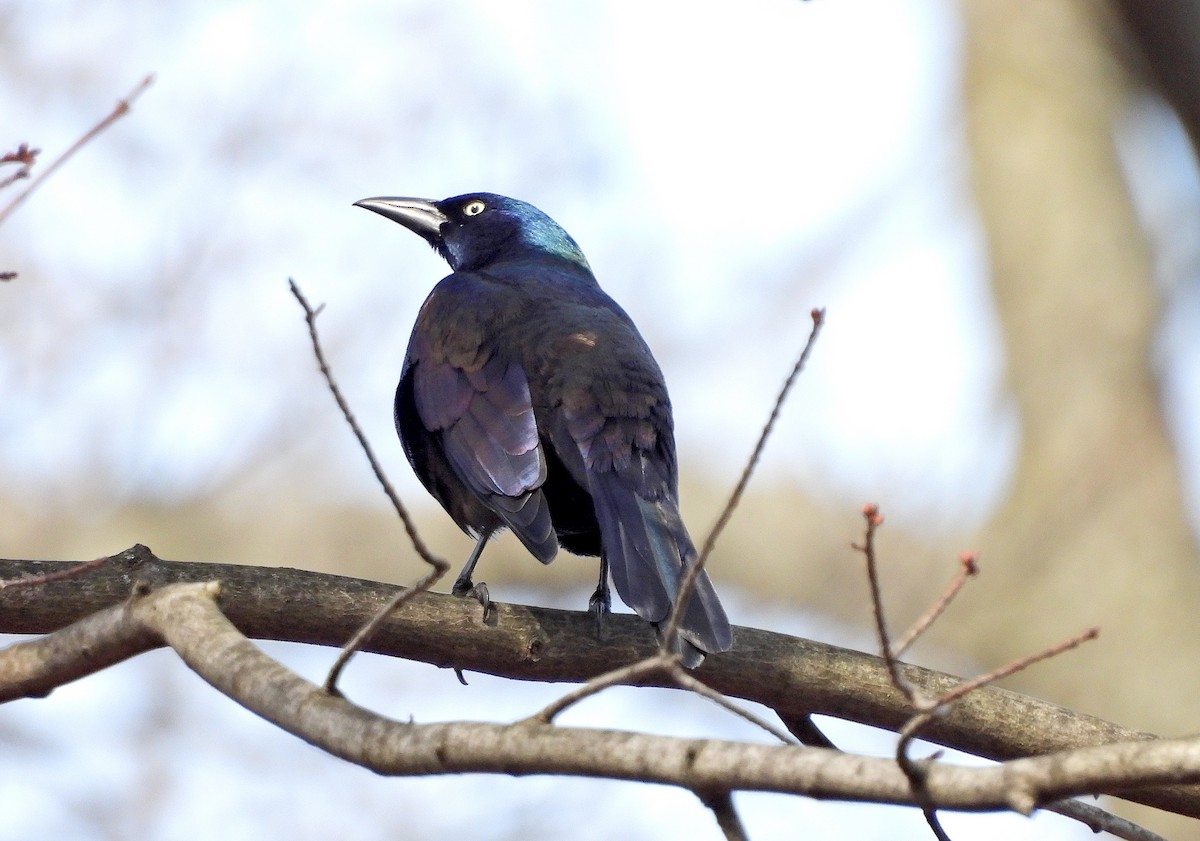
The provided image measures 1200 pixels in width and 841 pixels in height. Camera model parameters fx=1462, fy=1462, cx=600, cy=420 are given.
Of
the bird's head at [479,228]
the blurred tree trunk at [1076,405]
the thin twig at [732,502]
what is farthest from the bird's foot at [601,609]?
the blurred tree trunk at [1076,405]

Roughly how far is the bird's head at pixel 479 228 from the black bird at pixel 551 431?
0.78 metres

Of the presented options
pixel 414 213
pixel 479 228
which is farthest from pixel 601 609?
pixel 414 213

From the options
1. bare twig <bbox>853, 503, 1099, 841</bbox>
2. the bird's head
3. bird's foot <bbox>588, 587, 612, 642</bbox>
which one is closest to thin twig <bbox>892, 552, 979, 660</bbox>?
bare twig <bbox>853, 503, 1099, 841</bbox>

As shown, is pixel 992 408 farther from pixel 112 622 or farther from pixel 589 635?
pixel 112 622

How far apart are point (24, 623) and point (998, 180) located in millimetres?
8625

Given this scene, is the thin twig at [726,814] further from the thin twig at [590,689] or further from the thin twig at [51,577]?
the thin twig at [51,577]

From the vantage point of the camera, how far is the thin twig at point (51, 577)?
9.80ft

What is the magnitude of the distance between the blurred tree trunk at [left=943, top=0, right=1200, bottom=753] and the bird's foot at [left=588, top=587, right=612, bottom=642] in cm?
535

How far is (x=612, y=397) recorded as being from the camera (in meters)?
4.27

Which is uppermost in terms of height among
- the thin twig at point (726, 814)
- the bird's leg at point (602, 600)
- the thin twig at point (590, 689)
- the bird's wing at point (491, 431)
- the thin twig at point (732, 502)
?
the bird's wing at point (491, 431)

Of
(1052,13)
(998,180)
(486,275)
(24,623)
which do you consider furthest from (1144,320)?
(24,623)

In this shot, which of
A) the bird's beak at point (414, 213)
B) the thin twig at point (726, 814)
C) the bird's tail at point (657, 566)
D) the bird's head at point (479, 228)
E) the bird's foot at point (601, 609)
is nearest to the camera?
the thin twig at point (726, 814)

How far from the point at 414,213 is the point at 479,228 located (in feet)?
1.11

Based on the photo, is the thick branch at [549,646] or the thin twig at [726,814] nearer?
the thin twig at [726,814]
